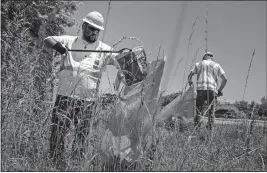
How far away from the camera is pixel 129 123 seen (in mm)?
1909

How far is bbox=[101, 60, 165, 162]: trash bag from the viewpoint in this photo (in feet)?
6.30

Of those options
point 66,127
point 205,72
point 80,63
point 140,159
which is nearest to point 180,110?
point 140,159

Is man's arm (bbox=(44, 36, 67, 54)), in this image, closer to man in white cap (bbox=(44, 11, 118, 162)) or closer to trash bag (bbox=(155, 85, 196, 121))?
man in white cap (bbox=(44, 11, 118, 162))

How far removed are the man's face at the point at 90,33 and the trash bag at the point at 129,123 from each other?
927mm

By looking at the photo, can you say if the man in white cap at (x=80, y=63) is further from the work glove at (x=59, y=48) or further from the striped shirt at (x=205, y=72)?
the striped shirt at (x=205, y=72)

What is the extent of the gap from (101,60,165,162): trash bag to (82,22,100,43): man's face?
3.04 ft

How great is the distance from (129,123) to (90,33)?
118 cm

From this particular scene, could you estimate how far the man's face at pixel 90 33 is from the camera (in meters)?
2.77

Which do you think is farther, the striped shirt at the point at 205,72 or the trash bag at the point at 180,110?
the striped shirt at the point at 205,72

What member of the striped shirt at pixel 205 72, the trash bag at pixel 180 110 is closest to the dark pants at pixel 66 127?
the trash bag at pixel 180 110

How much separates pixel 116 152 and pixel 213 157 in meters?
0.60

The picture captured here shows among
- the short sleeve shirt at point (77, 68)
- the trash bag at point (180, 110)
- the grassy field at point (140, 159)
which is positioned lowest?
the grassy field at point (140, 159)

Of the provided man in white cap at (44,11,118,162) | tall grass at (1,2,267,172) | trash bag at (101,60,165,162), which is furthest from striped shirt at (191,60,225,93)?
trash bag at (101,60,165,162)

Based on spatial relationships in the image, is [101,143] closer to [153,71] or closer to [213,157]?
[153,71]
